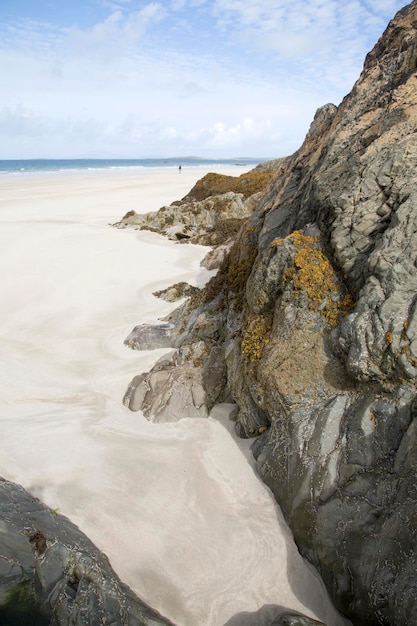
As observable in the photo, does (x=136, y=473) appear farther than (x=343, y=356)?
Yes

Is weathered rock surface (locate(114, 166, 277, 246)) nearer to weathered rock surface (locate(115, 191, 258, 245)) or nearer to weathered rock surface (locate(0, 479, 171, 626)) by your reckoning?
weathered rock surface (locate(115, 191, 258, 245))

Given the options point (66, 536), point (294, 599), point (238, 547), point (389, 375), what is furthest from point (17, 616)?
point (389, 375)

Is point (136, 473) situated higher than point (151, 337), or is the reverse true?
point (151, 337)

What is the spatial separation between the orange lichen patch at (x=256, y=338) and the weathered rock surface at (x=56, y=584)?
3.50m

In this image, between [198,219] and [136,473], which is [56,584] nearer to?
[136,473]

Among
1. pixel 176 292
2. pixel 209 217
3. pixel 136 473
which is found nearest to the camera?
pixel 136 473

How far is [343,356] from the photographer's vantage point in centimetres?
564

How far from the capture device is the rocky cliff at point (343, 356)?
4441 mm

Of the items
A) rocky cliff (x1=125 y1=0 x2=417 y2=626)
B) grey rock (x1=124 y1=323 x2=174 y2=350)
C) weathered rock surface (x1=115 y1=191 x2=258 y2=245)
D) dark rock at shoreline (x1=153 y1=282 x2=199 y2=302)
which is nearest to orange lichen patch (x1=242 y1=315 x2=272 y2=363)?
rocky cliff (x1=125 y1=0 x2=417 y2=626)

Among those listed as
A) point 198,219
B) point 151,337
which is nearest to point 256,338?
point 151,337

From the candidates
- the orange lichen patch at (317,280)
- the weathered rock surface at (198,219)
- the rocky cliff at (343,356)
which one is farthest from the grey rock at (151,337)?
the weathered rock surface at (198,219)

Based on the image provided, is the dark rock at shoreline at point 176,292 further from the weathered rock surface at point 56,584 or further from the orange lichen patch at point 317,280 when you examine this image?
the weathered rock surface at point 56,584

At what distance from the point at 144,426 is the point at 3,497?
262cm

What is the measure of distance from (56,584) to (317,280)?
4.95m
